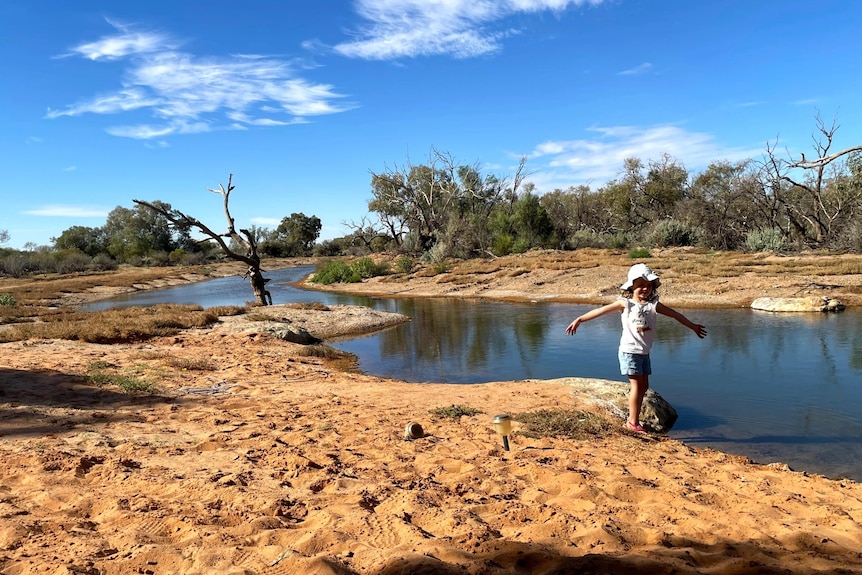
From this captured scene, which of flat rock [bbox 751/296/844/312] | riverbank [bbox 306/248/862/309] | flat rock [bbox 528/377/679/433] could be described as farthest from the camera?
riverbank [bbox 306/248/862/309]

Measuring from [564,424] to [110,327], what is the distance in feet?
38.7

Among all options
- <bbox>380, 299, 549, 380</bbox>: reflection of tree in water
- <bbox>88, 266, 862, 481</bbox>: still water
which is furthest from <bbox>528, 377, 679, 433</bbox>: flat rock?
<bbox>380, 299, 549, 380</bbox>: reflection of tree in water

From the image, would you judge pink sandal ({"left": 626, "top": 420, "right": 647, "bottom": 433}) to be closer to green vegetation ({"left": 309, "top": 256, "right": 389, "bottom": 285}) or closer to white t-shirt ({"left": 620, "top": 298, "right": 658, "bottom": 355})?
white t-shirt ({"left": 620, "top": 298, "right": 658, "bottom": 355})

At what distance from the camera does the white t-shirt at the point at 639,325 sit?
6.23 m

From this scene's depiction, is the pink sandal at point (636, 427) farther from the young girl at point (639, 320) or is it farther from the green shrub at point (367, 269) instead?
the green shrub at point (367, 269)

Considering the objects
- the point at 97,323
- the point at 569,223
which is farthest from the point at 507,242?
the point at 97,323

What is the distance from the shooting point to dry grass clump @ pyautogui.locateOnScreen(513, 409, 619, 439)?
632 centimetres

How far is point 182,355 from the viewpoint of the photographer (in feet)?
37.5

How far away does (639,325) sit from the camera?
622 cm

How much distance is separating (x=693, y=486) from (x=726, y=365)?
6.64m

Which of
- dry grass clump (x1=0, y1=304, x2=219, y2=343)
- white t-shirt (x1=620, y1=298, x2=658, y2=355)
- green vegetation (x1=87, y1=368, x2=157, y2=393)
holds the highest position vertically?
white t-shirt (x1=620, y1=298, x2=658, y2=355)

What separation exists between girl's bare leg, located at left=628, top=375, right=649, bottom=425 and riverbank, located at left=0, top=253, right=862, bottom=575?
29 cm

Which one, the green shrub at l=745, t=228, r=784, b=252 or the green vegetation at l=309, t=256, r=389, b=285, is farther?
the green vegetation at l=309, t=256, r=389, b=285

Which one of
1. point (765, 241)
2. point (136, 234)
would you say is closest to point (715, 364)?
point (765, 241)
